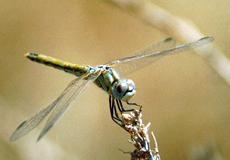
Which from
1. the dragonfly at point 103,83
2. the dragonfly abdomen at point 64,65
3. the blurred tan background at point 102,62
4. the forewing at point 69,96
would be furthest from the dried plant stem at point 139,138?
the blurred tan background at point 102,62

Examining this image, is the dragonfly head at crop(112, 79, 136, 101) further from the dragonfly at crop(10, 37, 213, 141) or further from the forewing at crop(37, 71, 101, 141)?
the forewing at crop(37, 71, 101, 141)

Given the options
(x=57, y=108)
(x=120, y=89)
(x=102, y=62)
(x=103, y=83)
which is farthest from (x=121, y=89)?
(x=102, y=62)

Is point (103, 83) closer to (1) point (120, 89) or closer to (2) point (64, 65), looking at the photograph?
(1) point (120, 89)

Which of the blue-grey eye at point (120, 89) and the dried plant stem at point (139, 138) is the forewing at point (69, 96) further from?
the dried plant stem at point (139, 138)

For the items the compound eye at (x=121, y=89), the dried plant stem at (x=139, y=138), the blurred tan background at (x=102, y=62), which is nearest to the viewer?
the dried plant stem at (x=139, y=138)

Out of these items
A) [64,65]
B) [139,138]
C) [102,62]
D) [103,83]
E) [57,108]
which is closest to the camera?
[139,138]

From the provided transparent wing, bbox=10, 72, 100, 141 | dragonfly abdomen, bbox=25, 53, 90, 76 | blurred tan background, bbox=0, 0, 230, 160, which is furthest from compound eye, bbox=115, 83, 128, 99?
blurred tan background, bbox=0, 0, 230, 160

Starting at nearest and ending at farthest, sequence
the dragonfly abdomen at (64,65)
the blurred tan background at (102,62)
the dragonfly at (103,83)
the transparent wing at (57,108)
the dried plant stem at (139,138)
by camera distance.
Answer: the dried plant stem at (139,138), the transparent wing at (57,108), the dragonfly at (103,83), the dragonfly abdomen at (64,65), the blurred tan background at (102,62)
